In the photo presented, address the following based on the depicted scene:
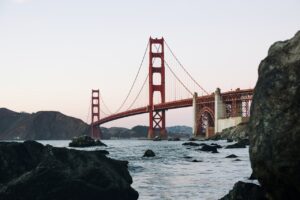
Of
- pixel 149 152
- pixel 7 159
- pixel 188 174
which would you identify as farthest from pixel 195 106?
pixel 7 159

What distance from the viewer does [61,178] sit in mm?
11000

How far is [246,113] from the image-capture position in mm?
86250

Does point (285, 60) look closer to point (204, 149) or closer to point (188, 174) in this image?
point (188, 174)

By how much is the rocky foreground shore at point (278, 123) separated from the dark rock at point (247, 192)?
0.47 metres

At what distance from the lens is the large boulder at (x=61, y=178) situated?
35.3ft

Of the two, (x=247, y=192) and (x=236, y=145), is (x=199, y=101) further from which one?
(x=247, y=192)

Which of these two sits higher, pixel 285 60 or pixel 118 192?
pixel 285 60

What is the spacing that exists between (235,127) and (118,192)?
68898 mm

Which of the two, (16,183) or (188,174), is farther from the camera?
(188,174)

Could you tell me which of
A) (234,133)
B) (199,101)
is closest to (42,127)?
(199,101)

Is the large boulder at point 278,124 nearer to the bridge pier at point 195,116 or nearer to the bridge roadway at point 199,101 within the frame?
the bridge roadway at point 199,101

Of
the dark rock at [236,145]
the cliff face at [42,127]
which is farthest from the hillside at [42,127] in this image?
the dark rock at [236,145]

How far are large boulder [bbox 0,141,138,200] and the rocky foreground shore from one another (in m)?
4.27

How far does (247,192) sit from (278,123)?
6.51 ft
